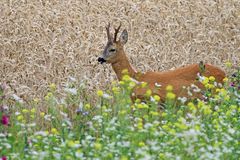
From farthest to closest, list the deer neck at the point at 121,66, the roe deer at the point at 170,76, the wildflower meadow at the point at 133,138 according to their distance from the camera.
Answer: the deer neck at the point at 121,66 → the roe deer at the point at 170,76 → the wildflower meadow at the point at 133,138

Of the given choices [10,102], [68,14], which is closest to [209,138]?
[10,102]

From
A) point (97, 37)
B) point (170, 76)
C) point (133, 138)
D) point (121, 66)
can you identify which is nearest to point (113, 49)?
point (121, 66)

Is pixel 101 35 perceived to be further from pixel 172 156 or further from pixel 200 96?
pixel 172 156

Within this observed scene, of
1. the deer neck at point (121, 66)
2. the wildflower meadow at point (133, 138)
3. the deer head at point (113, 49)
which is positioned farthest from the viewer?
the deer neck at point (121, 66)

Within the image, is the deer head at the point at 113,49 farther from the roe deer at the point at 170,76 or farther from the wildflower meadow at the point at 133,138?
the wildflower meadow at the point at 133,138

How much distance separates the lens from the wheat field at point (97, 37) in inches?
405

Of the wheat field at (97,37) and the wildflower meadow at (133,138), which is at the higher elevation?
the wheat field at (97,37)

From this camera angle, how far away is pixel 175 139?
6.33 m

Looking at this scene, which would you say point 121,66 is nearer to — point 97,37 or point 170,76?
point 170,76

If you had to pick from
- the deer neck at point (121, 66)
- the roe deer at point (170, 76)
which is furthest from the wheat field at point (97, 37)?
the roe deer at point (170, 76)

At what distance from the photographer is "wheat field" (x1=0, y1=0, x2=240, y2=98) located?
10.3 metres

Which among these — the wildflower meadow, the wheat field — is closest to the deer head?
the wheat field

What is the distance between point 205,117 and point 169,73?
1.95m

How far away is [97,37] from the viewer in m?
10.9
